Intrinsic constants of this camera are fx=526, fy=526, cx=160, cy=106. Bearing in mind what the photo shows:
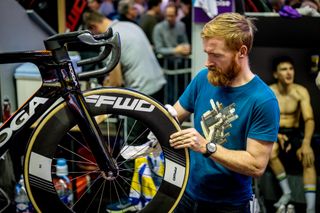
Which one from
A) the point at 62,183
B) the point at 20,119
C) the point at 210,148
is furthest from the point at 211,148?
the point at 62,183

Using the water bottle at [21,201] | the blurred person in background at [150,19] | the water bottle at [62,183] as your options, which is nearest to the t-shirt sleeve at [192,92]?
the water bottle at [62,183]

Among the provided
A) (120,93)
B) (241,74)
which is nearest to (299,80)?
(241,74)

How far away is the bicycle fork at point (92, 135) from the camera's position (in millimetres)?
1786

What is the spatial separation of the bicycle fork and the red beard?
0.47 meters

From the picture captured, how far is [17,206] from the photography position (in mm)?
3746

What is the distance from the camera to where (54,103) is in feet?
6.12

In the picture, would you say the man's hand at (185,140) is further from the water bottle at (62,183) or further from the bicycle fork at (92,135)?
the water bottle at (62,183)

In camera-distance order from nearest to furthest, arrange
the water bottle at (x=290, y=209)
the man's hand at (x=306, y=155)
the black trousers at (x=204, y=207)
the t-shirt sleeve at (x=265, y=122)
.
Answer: the t-shirt sleeve at (x=265, y=122)
the black trousers at (x=204, y=207)
the water bottle at (x=290, y=209)
the man's hand at (x=306, y=155)

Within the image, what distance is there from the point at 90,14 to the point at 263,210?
204 cm

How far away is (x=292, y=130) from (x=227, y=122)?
2.38 meters

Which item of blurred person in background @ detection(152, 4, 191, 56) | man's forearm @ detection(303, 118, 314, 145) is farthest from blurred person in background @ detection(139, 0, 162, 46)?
man's forearm @ detection(303, 118, 314, 145)

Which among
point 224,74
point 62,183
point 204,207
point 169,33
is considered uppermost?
point 224,74

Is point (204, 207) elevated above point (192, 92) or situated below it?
below

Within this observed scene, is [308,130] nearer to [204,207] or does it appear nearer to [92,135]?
[204,207]
